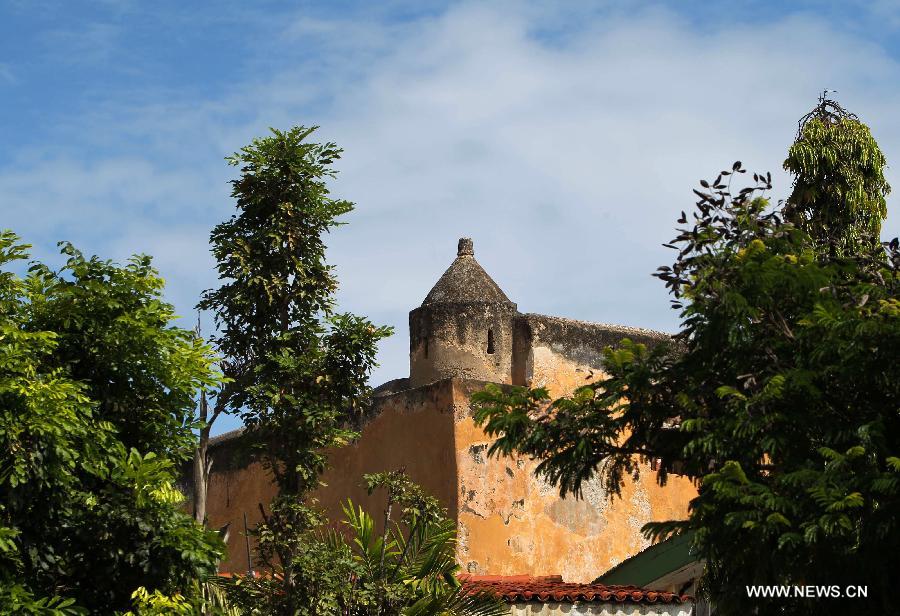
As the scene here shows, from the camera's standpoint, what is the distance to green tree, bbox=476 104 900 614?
32.4 ft

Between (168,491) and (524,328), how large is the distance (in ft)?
27.4

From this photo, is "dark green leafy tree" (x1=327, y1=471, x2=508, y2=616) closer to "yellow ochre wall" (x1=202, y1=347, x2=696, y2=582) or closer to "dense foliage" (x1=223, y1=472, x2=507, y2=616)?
"dense foliage" (x1=223, y1=472, x2=507, y2=616)

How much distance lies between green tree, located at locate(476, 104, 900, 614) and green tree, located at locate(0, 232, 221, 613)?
2.45m

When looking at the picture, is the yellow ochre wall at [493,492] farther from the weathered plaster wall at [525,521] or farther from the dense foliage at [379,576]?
the dense foliage at [379,576]

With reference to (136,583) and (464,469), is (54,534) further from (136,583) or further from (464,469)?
(464,469)

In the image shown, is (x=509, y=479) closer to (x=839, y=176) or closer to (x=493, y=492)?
(x=493, y=492)

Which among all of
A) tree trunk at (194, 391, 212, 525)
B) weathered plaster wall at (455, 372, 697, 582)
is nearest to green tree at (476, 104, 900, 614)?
tree trunk at (194, 391, 212, 525)

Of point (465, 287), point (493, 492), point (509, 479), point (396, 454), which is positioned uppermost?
point (465, 287)

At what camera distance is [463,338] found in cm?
1897

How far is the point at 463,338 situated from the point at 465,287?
771 millimetres

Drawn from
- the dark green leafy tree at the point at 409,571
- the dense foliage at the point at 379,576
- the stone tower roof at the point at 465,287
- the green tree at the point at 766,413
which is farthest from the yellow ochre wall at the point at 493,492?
the green tree at the point at 766,413

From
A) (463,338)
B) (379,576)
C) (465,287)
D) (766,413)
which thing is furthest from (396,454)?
(766,413)

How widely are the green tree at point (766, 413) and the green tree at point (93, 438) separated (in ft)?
8.05

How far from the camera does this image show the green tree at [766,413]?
32.4 feet
